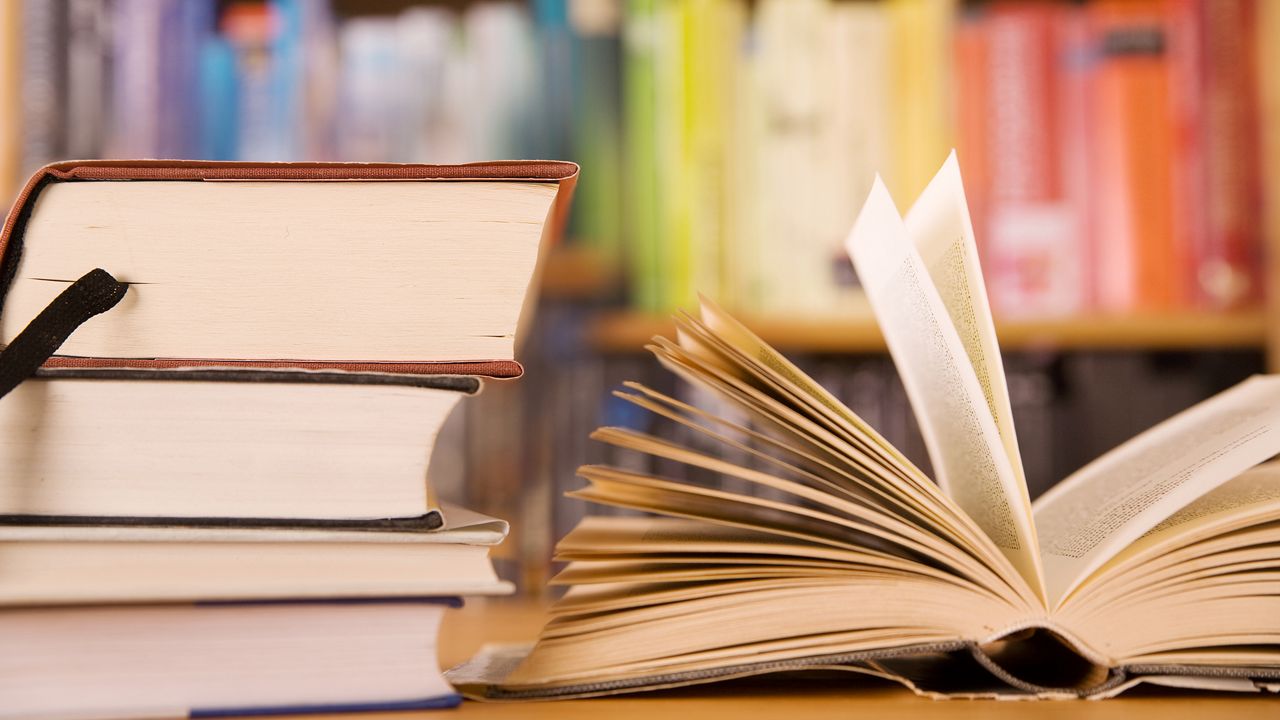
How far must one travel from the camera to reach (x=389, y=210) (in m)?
0.44

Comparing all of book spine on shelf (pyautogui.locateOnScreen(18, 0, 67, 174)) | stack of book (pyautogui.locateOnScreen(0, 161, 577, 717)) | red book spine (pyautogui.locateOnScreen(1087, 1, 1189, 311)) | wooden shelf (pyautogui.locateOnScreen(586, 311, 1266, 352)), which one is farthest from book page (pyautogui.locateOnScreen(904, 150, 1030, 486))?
book spine on shelf (pyautogui.locateOnScreen(18, 0, 67, 174))

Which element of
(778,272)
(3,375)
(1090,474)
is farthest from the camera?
(778,272)

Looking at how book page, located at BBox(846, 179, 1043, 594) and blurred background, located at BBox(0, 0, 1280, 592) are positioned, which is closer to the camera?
book page, located at BBox(846, 179, 1043, 594)

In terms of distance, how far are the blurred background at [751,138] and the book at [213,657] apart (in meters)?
0.73

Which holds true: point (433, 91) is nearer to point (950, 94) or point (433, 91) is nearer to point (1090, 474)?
point (950, 94)

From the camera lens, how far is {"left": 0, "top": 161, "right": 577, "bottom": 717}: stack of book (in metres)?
0.40

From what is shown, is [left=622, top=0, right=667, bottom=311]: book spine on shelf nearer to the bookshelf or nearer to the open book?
the bookshelf

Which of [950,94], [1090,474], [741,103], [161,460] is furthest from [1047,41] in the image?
[161,460]

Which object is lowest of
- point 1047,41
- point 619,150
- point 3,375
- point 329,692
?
point 329,692

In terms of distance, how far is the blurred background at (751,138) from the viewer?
1078mm

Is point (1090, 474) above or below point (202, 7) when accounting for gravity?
below

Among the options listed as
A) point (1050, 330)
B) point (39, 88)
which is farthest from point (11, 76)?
point (1050, 330)

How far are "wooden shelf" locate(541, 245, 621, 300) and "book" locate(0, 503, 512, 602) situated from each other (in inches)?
27.4

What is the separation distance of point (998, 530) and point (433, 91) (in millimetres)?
899
